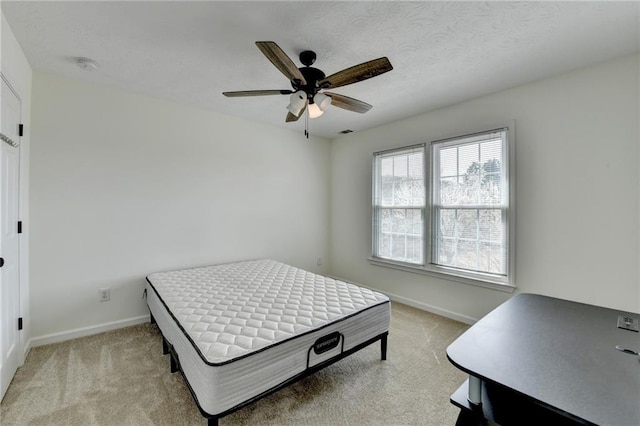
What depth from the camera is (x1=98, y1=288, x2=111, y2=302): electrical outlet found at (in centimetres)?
272

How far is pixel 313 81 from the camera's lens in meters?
2.09

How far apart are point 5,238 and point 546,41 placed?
157 inches

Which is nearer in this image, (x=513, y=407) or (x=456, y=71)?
(x=513, y=407)

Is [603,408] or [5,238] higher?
[5,238]

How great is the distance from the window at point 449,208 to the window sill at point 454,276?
0.01m

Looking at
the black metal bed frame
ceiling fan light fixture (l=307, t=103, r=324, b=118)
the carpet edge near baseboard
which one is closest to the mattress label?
the black metal bed frame

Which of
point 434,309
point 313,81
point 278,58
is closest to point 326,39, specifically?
point 313,81

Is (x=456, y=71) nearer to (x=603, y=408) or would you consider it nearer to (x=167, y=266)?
(x=603, y=408)

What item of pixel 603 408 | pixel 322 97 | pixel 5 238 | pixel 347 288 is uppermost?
pixel 322 97

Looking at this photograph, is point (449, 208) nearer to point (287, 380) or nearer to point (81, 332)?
point (287, 380)

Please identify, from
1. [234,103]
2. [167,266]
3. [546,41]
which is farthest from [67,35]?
[546,41]

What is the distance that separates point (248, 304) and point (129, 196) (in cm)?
185

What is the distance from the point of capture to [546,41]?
1932 millimetres

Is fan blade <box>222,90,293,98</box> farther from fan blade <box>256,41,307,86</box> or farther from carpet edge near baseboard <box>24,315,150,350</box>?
carpet edge near baseboard <box>24,315,150,350</box>
